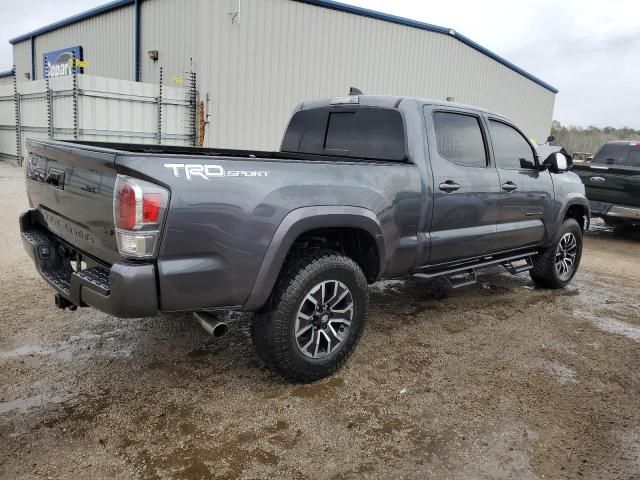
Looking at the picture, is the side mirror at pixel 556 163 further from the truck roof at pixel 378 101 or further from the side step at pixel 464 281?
the side step at pixel 464 281

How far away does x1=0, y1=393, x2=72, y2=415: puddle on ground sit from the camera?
9.75 feet

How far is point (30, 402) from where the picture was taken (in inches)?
120

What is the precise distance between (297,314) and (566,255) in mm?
4115

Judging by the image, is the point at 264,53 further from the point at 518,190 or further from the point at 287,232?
the point at 287,232

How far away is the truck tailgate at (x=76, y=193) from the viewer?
2.75 meters

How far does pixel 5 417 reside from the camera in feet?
9.47

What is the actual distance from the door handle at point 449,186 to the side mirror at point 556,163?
1614 mm

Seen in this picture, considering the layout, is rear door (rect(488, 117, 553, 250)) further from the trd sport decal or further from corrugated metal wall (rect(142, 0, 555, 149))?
corrugated metal wall (rect(142, 0, 555, 149))

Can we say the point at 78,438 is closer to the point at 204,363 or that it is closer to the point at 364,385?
the point at 204,363

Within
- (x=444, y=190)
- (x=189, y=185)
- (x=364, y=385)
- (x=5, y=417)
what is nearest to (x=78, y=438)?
(x=5, y=417)

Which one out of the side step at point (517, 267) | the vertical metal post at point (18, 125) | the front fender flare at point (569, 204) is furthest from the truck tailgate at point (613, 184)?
the vertical metal post at point (18, 125)

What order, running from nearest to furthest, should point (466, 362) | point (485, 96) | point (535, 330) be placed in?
point (466, 362), point (535, 330), point (485, 96)

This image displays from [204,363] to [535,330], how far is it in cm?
284

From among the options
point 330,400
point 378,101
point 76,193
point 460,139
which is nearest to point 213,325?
point 330,400
